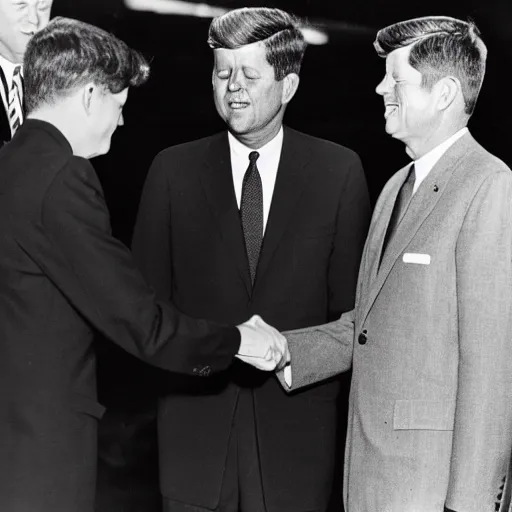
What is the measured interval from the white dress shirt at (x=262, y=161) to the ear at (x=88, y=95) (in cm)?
57

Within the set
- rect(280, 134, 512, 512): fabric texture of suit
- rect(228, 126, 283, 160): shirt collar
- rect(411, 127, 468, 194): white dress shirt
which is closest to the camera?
rect(280, 134, 512, 512): fabric texture of suit

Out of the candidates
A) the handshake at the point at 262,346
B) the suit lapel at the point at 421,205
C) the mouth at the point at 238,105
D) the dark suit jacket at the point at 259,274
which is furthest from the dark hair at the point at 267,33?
the handshake at the point at 262,346

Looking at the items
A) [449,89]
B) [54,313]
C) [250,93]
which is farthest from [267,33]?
[54,313]

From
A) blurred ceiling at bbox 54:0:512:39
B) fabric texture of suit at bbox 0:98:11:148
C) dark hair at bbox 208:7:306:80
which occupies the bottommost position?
fabric texture of suit at bbox 0:98:11:148

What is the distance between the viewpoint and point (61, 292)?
2162 millimetres

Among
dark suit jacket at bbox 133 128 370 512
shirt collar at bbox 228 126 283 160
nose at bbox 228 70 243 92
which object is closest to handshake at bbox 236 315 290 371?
dark suit jacket at bbox 133 128 370 512

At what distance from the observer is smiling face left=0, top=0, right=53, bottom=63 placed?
101 inches

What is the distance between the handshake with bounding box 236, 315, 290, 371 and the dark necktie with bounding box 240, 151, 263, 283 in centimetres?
16

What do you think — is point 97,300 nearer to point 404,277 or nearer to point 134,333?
point 134,333

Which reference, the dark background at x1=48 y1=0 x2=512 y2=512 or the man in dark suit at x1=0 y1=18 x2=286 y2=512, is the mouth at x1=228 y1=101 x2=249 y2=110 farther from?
the man in dark suit at x1=0 y1=18 x2=286 y2=512

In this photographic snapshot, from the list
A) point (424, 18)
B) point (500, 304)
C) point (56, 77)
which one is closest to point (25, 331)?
point (56, 77)

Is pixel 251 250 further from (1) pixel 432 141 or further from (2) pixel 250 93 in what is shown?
(1) pixel 432 141

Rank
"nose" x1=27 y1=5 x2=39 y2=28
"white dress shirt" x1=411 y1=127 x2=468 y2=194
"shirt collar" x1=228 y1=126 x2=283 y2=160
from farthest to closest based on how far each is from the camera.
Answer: "shirt collar" x1=228 y1=126 x2=283 y2=160 < "nose" x1=27 y1=5 x2=39 y2=28 < "white dress shirt" x1=411 y1=127 x2=468 y2=194

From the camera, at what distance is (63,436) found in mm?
2209
